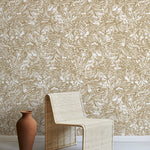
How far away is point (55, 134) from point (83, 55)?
39.6 inches

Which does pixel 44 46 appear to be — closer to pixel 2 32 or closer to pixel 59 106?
pixel 2 32

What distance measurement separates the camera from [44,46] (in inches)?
141

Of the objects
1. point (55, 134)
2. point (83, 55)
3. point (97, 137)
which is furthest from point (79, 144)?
point (83, 55)

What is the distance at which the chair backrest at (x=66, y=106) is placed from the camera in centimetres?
311

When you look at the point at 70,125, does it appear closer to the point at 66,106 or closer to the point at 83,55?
the point at 66,106

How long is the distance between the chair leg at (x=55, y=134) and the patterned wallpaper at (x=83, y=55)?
33cm

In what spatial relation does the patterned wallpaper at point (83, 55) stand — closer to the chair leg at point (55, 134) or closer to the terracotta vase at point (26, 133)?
the chair leg at point (55, 134)

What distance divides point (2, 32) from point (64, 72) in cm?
91

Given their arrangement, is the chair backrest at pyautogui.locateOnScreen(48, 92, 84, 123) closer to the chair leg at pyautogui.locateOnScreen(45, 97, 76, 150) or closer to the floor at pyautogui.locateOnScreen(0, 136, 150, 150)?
the chair leg at pyautogui.locateOnScreen(45, 97, 76, 150)

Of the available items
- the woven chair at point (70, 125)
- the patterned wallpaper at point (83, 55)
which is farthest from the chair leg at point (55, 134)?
the patterned wallpaper at point (83, 55)

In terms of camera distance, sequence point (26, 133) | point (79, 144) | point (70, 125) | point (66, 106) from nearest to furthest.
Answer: point (70, 125) → point (26, 133) → point (66, 106) → point (79, 144)

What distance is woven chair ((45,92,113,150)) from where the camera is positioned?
2826mm

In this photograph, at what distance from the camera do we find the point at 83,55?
3559 mm

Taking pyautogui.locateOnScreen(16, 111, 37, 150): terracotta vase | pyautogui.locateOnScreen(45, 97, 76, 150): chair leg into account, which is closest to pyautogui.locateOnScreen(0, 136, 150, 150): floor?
pyautogui.locateOnScreen(45, 97, 76, 150): chair leg
